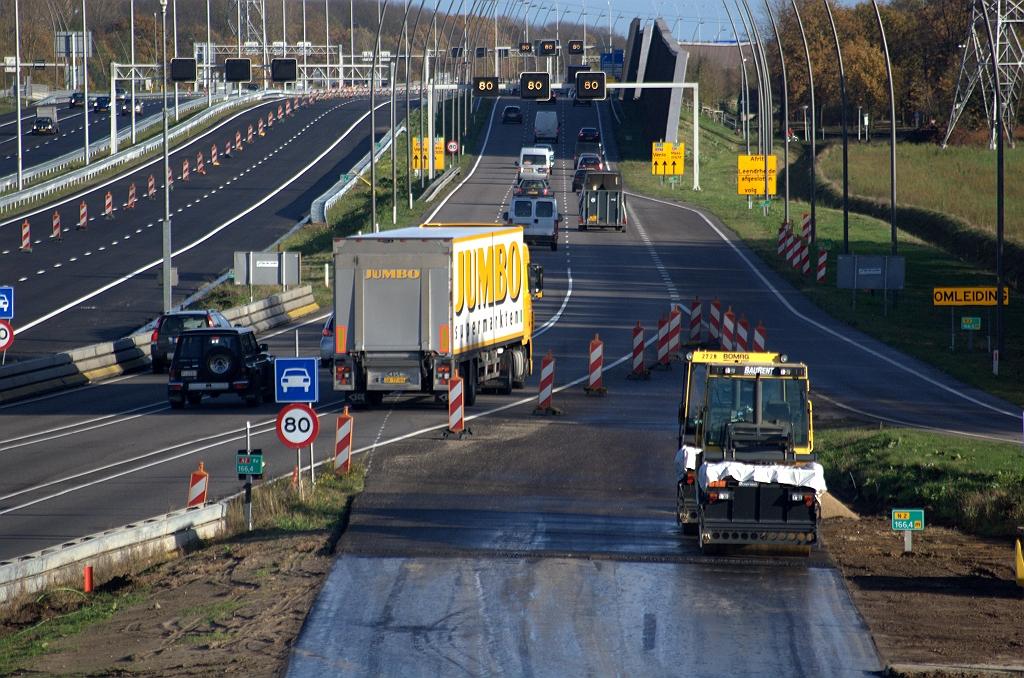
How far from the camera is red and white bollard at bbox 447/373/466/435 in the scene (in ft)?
71.2

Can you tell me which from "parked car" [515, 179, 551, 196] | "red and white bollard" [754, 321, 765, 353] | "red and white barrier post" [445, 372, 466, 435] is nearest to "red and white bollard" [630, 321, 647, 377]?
"red and white bollard" [754, 321, 765, 353]

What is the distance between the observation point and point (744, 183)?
6725cm

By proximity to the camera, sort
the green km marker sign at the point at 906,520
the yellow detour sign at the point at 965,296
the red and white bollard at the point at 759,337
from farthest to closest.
Answer: 1. the yellow detour sign at the point at 965,296
2. the red and white bollard at the point at 759,337
3. the green km marker sign at the point at 906,520

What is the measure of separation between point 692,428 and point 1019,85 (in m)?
87.2

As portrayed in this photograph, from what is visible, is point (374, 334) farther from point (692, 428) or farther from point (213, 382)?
point (692, 428)

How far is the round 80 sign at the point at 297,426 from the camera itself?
645 inches

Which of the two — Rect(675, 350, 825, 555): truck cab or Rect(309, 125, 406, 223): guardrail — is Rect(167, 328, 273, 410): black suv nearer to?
Rect(675, 350, 825, 555): truck cab

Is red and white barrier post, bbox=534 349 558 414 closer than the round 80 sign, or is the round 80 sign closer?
the round 80 sign

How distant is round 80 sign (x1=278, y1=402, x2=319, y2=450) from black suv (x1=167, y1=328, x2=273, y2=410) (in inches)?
411

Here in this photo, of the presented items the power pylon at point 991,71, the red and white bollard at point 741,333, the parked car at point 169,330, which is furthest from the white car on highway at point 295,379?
the power pylon at point 991,71

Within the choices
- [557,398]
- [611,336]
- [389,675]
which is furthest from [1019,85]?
[389,675]

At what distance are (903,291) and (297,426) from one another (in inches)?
1387

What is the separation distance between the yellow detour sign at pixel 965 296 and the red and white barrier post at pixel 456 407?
52.9ft

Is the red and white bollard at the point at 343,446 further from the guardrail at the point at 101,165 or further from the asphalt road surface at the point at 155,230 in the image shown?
the guardrail at the point at 101,165
